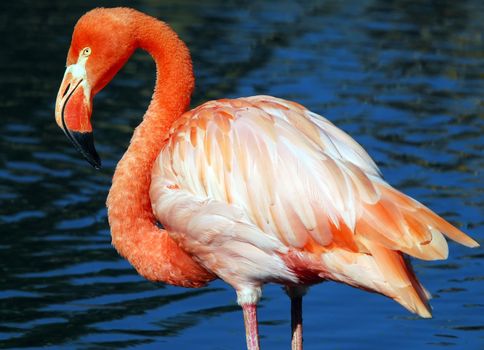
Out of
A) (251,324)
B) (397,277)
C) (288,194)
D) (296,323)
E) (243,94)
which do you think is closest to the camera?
(397,277)

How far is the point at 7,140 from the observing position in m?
9.16

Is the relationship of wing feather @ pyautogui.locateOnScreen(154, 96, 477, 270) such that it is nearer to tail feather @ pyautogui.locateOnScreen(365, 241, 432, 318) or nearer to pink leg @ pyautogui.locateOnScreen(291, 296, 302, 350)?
tail feather @ pyautogui.locateOnScreen(365, 241, 432, 318)

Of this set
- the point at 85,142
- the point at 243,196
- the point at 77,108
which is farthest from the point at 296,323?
the point at 77,108

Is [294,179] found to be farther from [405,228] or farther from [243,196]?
[405,228]

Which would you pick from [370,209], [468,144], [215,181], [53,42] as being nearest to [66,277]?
[215,181]

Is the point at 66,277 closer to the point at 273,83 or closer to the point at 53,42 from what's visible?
the point at 273,83

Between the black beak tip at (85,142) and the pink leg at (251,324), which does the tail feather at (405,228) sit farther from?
the black beak tip at (85,142)

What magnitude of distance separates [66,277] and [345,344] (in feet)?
5.89

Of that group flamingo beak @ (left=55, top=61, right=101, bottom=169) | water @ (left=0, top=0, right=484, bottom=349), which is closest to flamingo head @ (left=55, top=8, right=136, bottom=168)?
flamingo beak @ (left=55, top=61, right=101, bottom=169)

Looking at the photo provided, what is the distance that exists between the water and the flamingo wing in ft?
4.51

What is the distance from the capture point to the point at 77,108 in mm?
5371

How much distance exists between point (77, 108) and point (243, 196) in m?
0.96

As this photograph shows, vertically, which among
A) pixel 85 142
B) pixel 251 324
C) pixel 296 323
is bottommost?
pixel 296 323

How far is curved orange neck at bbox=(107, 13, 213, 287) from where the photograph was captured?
530 centimetres
